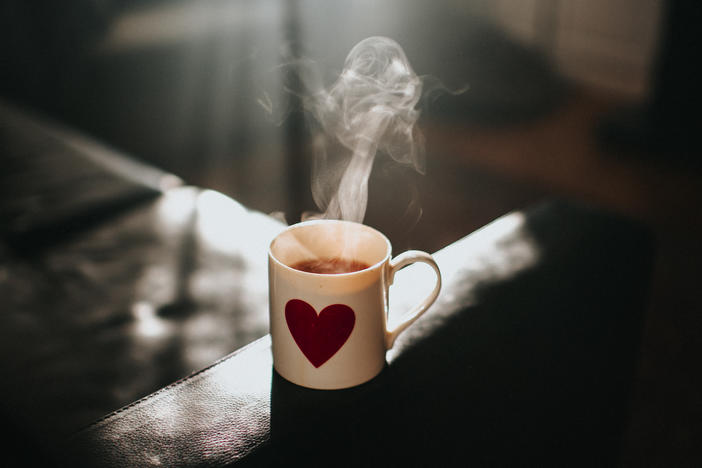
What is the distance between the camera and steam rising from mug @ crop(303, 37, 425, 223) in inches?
32.7

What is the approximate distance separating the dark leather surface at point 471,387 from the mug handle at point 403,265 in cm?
4

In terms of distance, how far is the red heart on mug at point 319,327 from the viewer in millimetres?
659

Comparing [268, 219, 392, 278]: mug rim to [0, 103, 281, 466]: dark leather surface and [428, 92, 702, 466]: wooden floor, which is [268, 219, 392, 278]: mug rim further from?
[428, 92, 702, 466]: wooden floor

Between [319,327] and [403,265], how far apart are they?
125 millimetres

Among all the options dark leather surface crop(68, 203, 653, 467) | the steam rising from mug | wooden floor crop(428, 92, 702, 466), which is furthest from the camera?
wooden floor crop(428, 92, 702, 466)

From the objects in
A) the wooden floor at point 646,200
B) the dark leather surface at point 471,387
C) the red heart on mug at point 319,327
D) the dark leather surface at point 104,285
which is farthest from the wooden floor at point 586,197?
the red heart on mug at point 319,327

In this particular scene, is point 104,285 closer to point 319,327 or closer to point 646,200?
point 319,327

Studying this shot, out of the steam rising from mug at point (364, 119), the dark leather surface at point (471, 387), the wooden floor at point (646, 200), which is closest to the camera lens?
the dark leather surface at point (471, 387)

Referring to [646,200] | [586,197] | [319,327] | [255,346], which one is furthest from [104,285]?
[646,200]

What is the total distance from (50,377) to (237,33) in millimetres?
2085

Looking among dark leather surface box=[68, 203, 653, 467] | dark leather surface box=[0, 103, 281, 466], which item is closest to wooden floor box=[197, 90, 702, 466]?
dark leather surface box=[68, 203, 653, 467]

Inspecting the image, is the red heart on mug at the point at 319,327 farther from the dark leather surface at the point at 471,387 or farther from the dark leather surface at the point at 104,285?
the dark leather surface at the point at 104,285

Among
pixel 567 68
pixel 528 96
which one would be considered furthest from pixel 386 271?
pixel 567 68

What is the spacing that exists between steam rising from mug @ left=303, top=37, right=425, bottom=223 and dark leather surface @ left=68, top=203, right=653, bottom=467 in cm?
15
